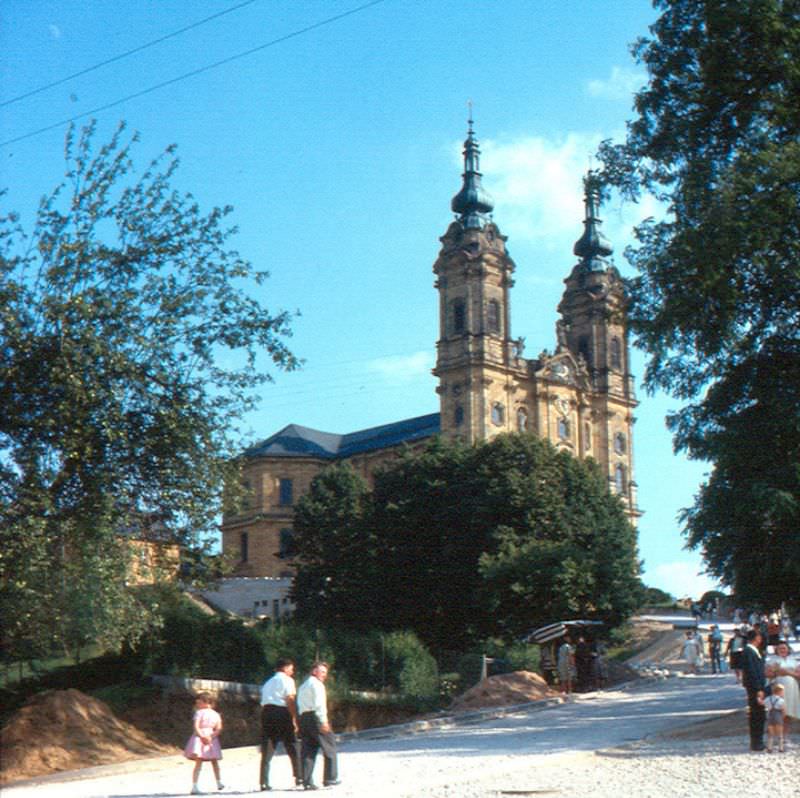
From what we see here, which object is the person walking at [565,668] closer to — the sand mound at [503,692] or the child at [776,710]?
the sand mound at [503,692]

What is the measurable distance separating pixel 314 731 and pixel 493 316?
8077 centimetres

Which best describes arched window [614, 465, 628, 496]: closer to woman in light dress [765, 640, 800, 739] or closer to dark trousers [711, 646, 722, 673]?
dark trousers [711, 646, 722, 673]

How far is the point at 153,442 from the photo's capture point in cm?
2362

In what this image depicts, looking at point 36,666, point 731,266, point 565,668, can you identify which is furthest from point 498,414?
point 731,266

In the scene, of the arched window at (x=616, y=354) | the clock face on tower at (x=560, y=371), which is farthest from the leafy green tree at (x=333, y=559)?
the arched window at (x=616, y=354)

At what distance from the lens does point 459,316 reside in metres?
95.7

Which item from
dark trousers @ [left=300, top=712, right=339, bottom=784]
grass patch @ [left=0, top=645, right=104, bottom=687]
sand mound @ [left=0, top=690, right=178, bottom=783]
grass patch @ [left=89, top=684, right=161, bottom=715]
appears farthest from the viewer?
grass patch @ [left=0, top=645, right=104, bottom=687]

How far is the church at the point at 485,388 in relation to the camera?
309 feet

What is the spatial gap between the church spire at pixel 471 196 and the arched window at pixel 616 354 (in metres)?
16.1

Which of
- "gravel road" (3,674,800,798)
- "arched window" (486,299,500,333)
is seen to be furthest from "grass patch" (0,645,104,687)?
"arched window" (486,299,500,333)

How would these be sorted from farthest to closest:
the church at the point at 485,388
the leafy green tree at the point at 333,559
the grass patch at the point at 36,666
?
the church at the point at 485,388, the leafy green tree at the point at 333,559, the grass patch at the point at 36,666

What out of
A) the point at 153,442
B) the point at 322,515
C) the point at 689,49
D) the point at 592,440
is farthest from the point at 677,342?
the point at 592,440

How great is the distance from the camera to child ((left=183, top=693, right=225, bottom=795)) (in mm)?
16672

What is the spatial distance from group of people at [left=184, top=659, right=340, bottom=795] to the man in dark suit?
570cm
